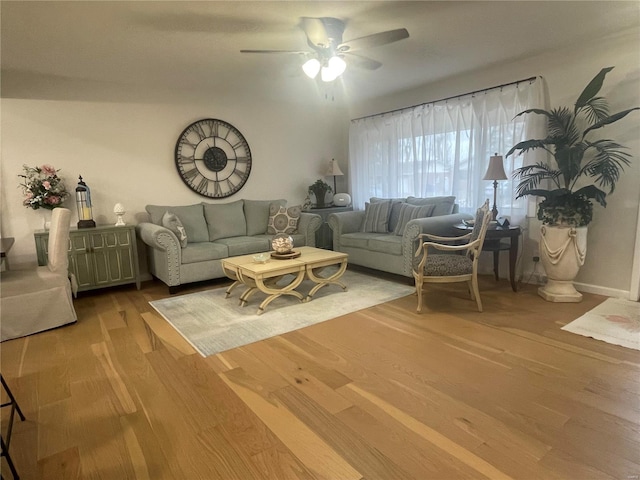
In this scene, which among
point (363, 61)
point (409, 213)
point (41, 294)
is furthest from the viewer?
point (409, 213)

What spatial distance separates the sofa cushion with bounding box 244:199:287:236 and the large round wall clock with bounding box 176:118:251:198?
37 cm

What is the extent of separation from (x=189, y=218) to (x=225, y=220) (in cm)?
46

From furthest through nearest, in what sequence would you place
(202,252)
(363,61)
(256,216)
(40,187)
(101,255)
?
(256,216)
(202,252)
(101,255)
(40,187)
(363,61)

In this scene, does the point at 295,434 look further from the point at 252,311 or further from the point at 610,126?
the point at 610,126

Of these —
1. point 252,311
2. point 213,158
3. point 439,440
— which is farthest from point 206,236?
point 439,440

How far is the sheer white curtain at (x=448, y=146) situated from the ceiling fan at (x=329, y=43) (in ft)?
5.93

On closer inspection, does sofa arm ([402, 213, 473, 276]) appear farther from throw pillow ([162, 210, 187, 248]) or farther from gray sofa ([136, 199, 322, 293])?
throw pillow ([162, 210, 187, 248])

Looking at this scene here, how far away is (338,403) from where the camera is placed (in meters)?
2.02

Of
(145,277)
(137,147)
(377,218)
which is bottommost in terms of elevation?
(145,277)

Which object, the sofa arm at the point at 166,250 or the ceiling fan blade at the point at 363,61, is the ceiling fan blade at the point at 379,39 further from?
the sofa arm at the point at 166,250

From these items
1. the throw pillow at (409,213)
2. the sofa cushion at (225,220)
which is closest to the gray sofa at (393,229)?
the throw pillow at (409,213)

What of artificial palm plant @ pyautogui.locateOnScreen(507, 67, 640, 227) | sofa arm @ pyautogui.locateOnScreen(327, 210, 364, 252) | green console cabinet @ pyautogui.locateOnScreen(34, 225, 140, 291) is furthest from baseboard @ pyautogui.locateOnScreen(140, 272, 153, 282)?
artificial palm plant @ pyautogui.locateOnScreen(507, 67, 640, 227)

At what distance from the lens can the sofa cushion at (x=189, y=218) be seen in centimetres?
455

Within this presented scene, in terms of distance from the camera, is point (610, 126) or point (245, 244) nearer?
Result: point (610, 126)
